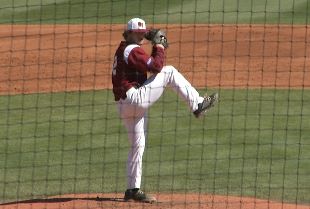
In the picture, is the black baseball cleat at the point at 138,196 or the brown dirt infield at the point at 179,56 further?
the brown dirt infield at the point at 179,56

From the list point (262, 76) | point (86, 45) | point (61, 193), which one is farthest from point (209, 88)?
point (61, 193)

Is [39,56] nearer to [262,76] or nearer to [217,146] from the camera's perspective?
[262,76]

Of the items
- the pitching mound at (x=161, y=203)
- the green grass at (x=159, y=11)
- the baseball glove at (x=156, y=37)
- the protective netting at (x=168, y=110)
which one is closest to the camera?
the pitching mound at (x=161, y=203)

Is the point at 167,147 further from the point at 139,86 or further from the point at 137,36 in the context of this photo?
the point at 137,36

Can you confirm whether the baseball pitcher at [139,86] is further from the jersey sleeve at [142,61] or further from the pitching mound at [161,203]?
the pitching mound at [161,203]

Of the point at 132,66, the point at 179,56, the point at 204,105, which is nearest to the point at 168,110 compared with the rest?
the point at 179,56

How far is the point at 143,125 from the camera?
10.2 meters

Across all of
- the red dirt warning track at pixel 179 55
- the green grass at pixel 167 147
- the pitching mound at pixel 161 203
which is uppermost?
the red dirt warning track at pixel 179 55

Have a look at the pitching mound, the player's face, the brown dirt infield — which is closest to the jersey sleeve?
the player's face

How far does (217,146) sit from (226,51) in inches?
240

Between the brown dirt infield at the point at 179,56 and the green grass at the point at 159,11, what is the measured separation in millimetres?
665

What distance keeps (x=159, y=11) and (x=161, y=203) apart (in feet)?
40.0

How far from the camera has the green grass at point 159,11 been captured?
2131cm

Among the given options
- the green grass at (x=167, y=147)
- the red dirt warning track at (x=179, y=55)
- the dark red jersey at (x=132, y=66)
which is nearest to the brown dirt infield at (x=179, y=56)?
the red dirt warning track at (x=179, y=55)
